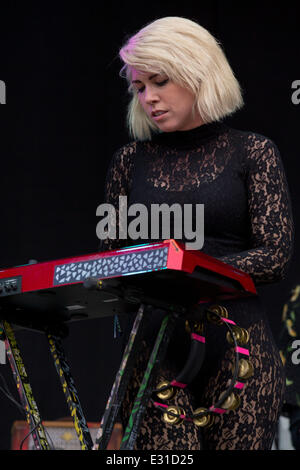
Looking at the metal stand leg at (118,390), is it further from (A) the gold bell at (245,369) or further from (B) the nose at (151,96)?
(B) the nose at (151,96)

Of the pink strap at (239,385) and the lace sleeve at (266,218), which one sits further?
the lace sleeve at (266,218)

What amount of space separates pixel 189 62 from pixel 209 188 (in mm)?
307

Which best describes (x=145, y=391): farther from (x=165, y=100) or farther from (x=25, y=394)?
(x=165, y=100)

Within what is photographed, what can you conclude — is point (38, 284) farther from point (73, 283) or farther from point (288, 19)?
point (288, 19)

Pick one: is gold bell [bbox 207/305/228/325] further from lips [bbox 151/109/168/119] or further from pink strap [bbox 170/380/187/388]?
lips [bbox 151/109/168/119]

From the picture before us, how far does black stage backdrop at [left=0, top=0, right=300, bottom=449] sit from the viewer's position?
365 cm

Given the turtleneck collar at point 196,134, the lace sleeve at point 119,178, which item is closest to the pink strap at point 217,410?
the lace sleeve at point 119,178

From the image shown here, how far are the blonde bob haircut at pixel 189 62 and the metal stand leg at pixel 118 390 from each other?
0.62 metres

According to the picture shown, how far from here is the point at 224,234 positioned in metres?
1.73

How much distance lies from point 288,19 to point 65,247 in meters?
1.59

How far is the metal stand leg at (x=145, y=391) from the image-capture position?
4.51 ft

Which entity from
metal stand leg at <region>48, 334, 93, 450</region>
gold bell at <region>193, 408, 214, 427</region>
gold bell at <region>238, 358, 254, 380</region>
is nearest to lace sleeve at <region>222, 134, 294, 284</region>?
gold bell at <region>238, 358, 254, 380</region>

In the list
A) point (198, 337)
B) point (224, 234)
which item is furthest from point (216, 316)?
point (224, 234)
